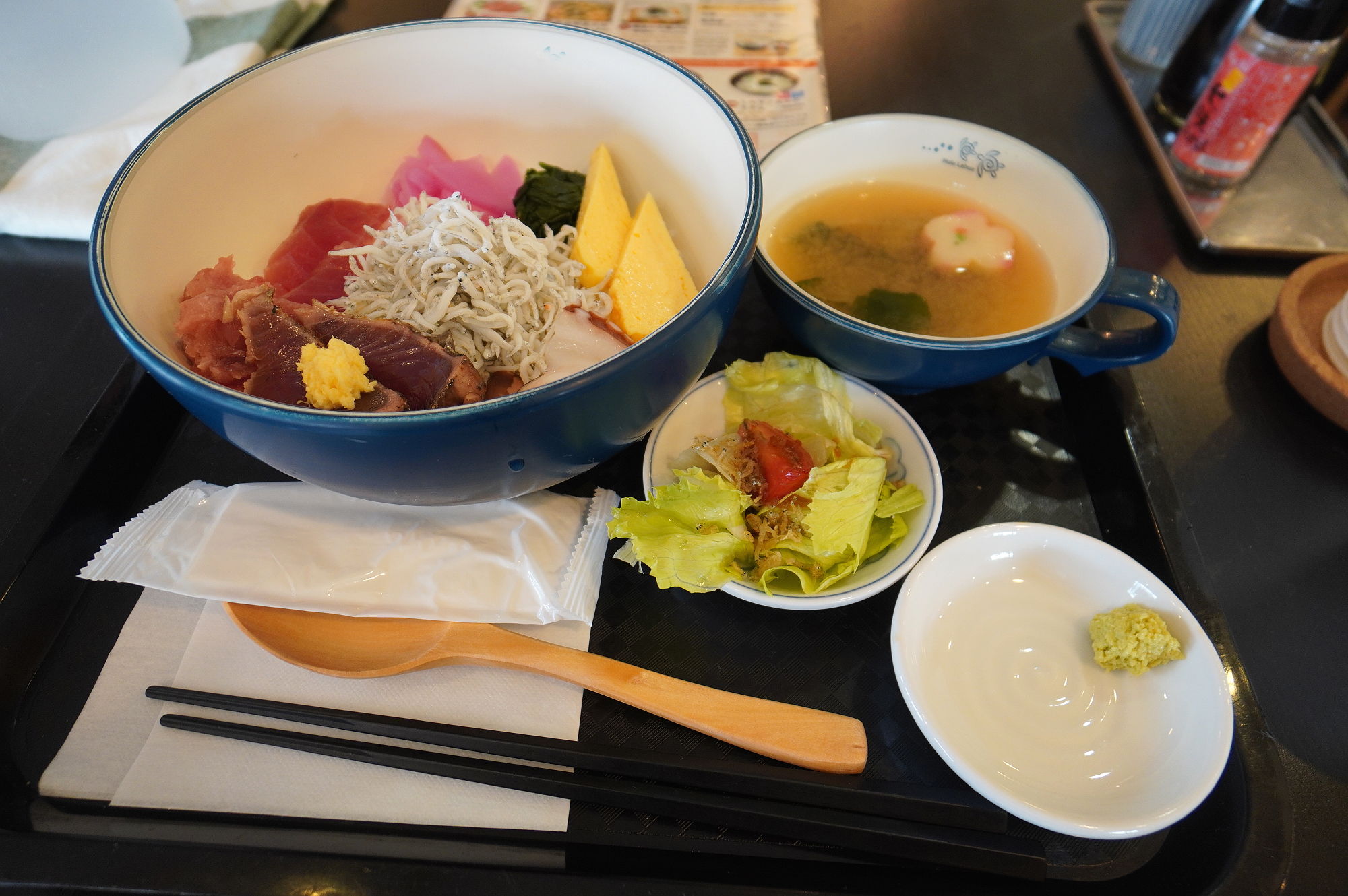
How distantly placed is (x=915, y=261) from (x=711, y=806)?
1059 mm

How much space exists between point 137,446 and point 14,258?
1.92 ft

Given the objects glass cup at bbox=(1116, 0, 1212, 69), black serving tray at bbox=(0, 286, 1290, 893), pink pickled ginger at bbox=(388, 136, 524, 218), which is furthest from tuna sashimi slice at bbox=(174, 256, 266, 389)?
glass cup at bbox=(1116, 0, 1212, 69)

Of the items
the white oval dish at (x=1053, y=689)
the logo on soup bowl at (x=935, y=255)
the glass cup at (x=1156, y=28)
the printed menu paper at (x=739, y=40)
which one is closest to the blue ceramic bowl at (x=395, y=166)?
the logo on soup bowl at (x=935, y=255)

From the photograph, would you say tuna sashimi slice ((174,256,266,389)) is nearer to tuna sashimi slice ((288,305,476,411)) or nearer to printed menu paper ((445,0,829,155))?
tuna sashimi slice ((288,305,476,411))

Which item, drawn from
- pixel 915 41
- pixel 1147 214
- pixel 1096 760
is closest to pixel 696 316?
pixel 1096 760

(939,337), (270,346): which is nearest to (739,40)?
(939,337)

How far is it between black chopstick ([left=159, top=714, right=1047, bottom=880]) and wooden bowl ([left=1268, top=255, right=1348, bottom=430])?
0.96m

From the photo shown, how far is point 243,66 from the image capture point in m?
1.69

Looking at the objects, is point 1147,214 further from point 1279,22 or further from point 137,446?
point 137,446

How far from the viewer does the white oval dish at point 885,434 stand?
0.95 metres

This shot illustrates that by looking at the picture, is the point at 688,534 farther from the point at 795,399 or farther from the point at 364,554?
the point at 364,554

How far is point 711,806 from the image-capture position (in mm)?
823

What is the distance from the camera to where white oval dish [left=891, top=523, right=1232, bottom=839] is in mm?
828

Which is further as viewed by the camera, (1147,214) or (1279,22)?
(1147,214)
